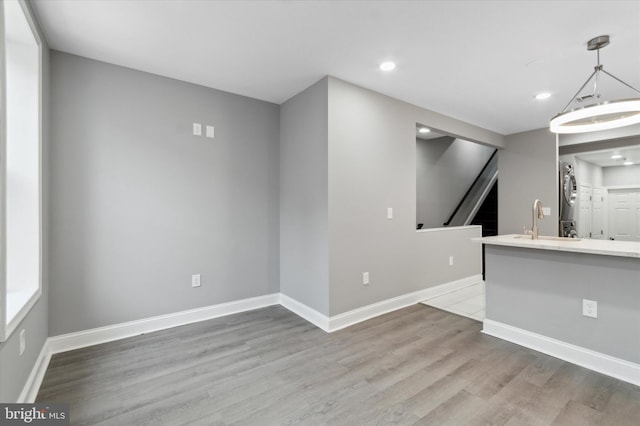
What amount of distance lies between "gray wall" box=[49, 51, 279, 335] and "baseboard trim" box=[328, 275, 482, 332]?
3.66ft

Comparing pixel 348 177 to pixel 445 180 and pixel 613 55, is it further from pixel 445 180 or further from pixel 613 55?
pixel 445 180

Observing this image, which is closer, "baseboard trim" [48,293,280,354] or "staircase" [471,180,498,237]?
"baseboard trim" [48,293,280,354]

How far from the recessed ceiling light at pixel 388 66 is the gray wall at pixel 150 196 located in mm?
1576

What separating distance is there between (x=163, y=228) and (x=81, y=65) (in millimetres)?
1641

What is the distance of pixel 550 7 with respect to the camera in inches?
75.2

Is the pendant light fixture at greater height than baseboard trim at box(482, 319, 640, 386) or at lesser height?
greater

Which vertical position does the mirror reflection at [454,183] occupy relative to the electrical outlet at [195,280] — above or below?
above

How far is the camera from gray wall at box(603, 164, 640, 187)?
6340 mm

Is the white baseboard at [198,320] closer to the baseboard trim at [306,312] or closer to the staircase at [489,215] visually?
the baseboard trim at [306,312]

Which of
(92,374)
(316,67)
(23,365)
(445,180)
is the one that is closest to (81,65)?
(316,67)

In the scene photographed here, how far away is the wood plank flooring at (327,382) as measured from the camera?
1697mm

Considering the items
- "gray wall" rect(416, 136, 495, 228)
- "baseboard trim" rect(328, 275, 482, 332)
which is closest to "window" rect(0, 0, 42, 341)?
"baseboard trim" rect(328, 275, 482, 332)

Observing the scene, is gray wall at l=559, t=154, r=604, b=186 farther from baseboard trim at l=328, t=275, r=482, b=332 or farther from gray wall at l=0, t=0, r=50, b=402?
gray wall at l=0, t=0, r=50, b=402

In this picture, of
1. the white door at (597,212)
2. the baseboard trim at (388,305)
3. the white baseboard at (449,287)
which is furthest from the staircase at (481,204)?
the baseboard trim at (388,305)
